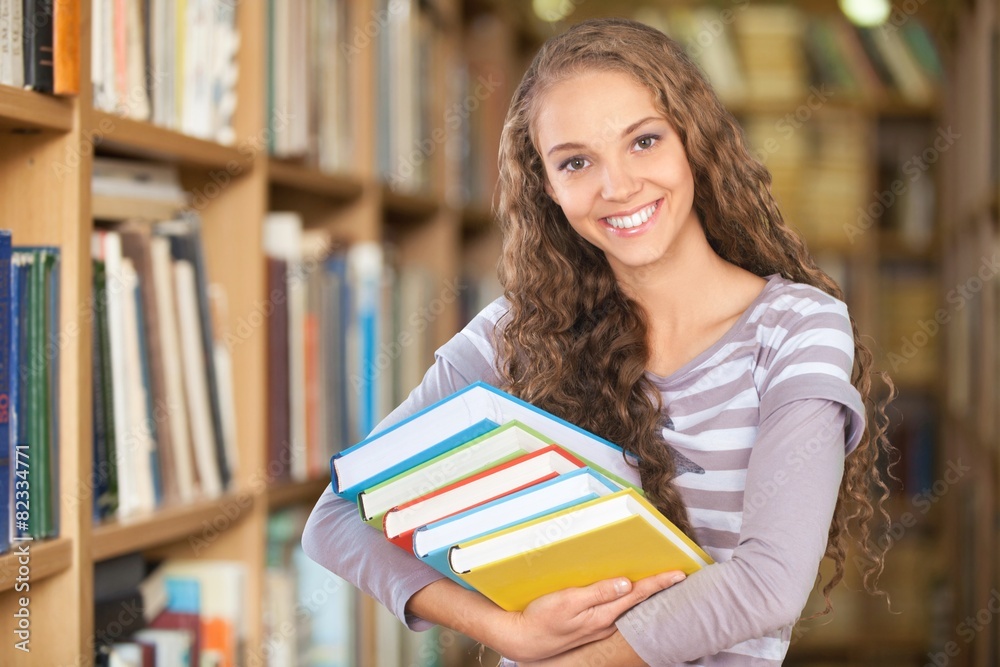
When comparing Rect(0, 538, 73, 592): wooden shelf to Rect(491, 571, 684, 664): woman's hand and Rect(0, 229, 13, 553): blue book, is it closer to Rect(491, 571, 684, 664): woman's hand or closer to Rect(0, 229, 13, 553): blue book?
Rect(0, 229, 13, 553): blue book

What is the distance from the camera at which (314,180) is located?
1.83 m

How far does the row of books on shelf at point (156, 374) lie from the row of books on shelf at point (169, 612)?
0.35 ft

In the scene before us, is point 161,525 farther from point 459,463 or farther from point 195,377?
point 459,463

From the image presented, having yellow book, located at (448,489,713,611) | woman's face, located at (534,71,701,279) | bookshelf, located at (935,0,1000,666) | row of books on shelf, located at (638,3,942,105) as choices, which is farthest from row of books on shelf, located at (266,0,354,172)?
row of books on shelf, located at (638,3,942,105)

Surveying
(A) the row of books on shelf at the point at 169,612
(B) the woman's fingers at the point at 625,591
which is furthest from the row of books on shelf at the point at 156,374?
(B) the woman's fingers at the point at 625,591

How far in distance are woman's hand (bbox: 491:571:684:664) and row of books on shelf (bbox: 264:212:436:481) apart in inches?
33.6

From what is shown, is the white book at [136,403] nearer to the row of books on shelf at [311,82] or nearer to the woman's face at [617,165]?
the row of books on shelf at [311,82]

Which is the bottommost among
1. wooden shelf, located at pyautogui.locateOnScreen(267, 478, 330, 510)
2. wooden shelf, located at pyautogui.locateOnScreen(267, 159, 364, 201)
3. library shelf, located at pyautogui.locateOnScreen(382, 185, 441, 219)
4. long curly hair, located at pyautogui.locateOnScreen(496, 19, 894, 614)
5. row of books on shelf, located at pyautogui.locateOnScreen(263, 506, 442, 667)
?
row of books on shelf, located at pyautogui.locateOnScreen(263, 506, 442, 667)

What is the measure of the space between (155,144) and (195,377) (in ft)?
1.12

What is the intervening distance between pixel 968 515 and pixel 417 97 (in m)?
1.94

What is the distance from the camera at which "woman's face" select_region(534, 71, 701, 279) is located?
40.9 inches

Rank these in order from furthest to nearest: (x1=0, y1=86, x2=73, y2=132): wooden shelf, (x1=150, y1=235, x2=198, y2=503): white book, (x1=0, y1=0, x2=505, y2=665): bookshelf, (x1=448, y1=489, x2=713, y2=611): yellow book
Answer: (x1=150, y1=235, x2=198, y2=503): white book < (x1=0, y1=0, x2=505, y2=665): bookshelf < (x1=0, y1=86, x2=73, y2=132): wooden shelf < (x1=448, y1=489, x2=713, y2=611): yellow book

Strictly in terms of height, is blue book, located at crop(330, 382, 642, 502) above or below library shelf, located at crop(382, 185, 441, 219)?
below

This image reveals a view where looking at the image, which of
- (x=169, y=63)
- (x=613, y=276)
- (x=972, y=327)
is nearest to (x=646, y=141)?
(x=613, y=276)
